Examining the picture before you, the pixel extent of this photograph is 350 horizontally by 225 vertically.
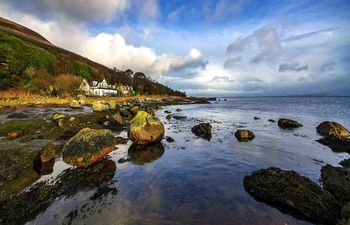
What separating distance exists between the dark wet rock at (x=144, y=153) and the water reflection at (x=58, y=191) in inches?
71.9

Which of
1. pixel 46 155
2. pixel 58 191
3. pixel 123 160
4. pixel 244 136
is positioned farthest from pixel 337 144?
pixel 46 155

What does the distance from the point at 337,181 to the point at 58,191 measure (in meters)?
13.4

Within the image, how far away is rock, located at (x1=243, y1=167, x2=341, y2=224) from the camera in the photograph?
7518 mm

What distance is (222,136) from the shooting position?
2173 centimetres

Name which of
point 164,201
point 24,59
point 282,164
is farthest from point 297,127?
point 24,59

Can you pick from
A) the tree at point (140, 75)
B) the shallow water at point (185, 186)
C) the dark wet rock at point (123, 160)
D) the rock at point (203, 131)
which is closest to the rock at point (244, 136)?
the shallow water at point (185, 186)

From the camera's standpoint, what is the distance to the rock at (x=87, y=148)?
40.3 ft

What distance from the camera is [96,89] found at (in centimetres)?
10162

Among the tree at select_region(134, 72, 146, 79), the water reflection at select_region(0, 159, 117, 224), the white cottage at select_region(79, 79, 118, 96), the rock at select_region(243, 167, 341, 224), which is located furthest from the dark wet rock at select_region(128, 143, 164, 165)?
the tree at select_region(134, 72, 146, 79)

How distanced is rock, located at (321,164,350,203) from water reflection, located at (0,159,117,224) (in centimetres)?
984

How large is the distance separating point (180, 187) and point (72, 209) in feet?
15.3

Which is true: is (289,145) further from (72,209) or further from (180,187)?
(72,209)

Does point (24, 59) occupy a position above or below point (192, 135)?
above

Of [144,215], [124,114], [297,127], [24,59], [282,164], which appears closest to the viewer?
[144,215]
